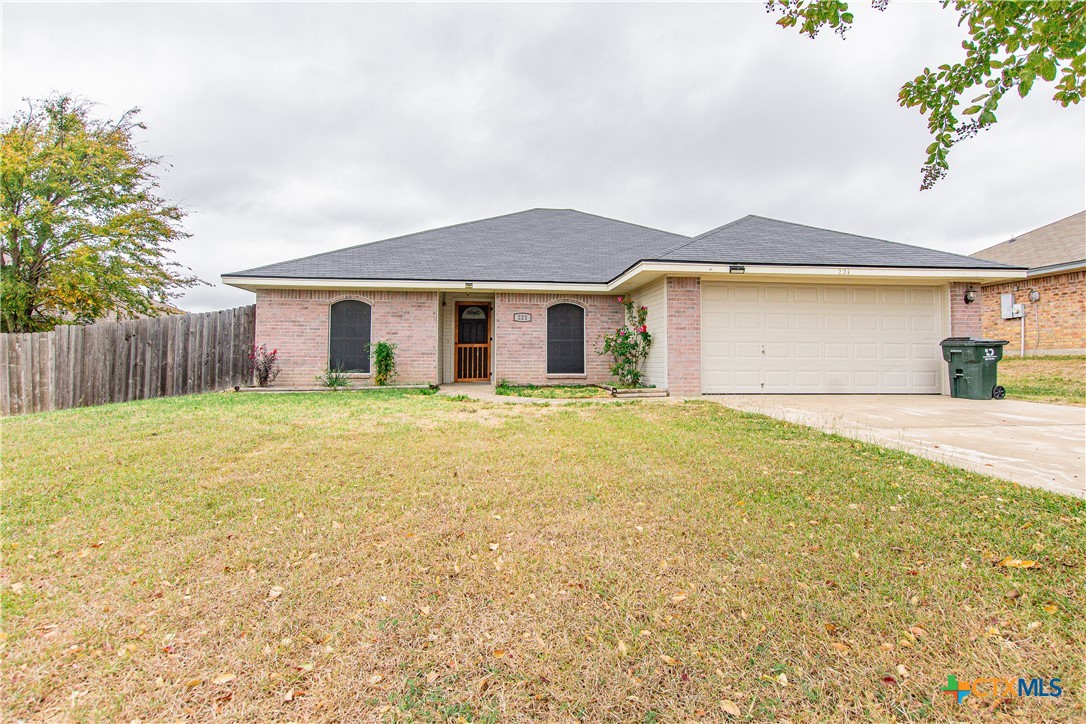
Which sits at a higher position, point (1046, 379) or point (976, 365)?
point (976, 365)

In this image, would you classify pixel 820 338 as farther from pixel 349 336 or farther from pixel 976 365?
pixel 349 336

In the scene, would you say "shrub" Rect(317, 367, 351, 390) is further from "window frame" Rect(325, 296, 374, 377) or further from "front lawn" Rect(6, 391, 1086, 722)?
"front lawn" Rect(6, 391, 1086, 722)

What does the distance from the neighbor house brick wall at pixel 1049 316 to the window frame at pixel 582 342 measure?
12.0 m

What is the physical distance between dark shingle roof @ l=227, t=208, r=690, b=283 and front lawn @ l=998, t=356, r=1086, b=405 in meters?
8.79

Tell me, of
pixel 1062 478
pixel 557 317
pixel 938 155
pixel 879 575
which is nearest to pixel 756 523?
pixel 879 575

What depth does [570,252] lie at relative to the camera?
1452cm

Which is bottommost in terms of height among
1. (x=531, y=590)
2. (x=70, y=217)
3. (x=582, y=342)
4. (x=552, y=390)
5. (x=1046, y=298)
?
(x=531, y=590)

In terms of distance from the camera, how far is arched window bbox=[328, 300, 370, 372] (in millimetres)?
12078

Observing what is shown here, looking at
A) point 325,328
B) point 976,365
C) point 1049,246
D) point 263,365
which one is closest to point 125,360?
point 263,365

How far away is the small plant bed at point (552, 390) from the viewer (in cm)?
1048

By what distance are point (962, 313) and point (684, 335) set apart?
20.8ft

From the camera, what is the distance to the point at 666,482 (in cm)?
395

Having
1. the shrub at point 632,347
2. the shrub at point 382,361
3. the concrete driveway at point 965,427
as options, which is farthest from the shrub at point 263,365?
the concrete driveway at point 965,427

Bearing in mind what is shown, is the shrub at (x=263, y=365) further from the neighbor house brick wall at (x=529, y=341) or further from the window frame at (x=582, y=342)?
the window frame at (x=582, y=342)
